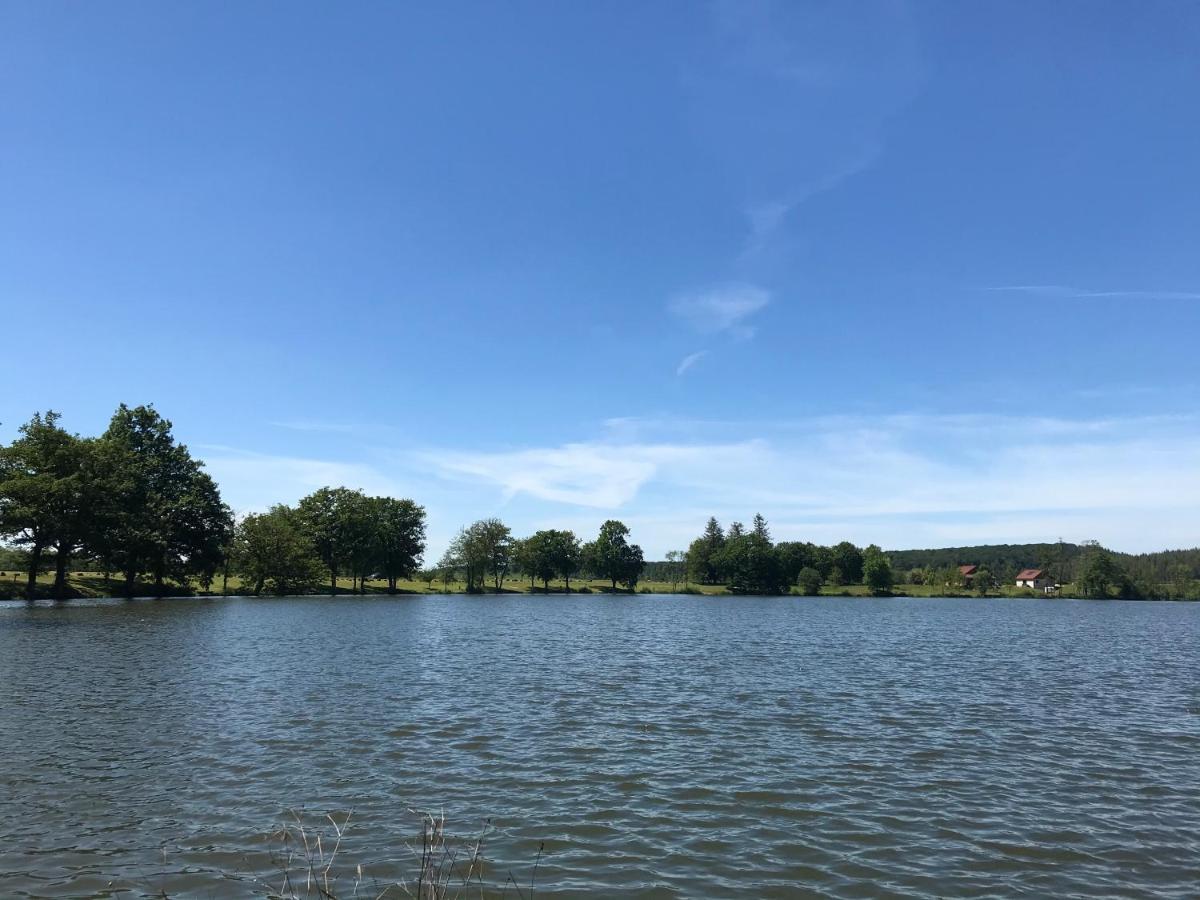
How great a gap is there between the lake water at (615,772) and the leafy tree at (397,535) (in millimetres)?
109454

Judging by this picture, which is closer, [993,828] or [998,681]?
[993,828]

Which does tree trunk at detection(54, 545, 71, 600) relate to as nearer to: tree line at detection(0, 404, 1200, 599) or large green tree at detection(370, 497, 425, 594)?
tree line at detection(0, 404, 1200, 599)

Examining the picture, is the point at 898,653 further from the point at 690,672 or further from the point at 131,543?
the point at 131,543

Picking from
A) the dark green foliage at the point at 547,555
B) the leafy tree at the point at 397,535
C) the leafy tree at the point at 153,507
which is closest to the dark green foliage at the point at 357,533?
the leafy tree at the point at 397,535

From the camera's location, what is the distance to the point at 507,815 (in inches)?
563

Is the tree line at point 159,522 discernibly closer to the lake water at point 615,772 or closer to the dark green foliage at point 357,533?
the dark green foliage at point 357,533

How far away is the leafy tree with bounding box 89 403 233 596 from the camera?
83188 mm

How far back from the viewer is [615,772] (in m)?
17.4

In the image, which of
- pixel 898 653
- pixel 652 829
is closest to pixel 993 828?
pixel 652 829

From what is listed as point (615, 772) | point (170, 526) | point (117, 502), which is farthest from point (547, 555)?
point (615, 772)

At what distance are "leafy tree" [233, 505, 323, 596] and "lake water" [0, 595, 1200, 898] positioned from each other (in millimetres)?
80313

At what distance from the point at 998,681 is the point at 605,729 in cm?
2269

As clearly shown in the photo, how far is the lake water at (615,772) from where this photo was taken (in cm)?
1173

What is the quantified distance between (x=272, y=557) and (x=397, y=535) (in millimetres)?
35125
